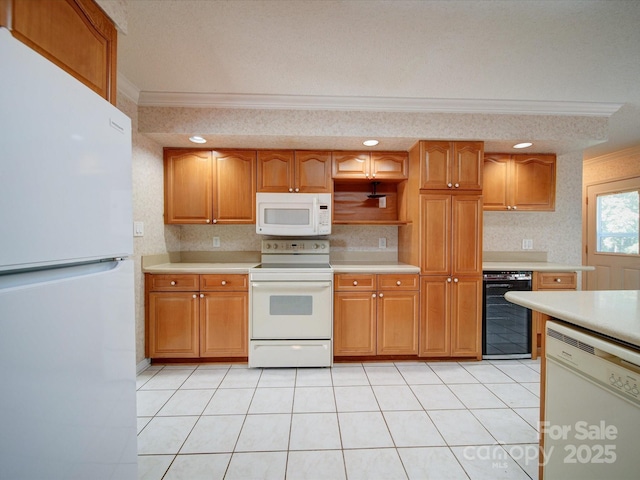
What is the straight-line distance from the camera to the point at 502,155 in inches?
114

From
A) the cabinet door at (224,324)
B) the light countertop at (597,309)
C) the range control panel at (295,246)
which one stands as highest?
the range control panel at (295,246)

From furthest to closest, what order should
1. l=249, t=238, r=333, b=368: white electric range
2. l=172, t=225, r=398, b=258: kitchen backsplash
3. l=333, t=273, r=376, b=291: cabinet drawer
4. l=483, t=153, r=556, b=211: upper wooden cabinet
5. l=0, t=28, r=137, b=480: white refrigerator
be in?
l=172, t=225, r=398, b=258: kitchen backsplash, l=483, t=153, r=556, b=211: upper wooden cabinet, l=333, t=273, r=376, b=291: cabinet drawer, l=249, t=238, r=333, b=368: white electric range, l=0, t=28, r=137, b=480: white refrigerator

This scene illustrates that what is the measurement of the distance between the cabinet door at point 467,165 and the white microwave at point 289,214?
129 cm

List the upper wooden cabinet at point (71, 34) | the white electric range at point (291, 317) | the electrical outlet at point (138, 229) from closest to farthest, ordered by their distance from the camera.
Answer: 1. the upper wooden cabinet at point (71, 34)
2. the electrical outlet at point (138, 229)
3. the white electric range at point (291, 317)

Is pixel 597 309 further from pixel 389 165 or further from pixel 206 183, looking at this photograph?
pixel 206 183

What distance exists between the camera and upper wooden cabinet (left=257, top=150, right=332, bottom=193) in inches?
108

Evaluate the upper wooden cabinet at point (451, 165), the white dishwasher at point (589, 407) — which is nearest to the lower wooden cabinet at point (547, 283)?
the upper wooden cabinet at point (451, 165)

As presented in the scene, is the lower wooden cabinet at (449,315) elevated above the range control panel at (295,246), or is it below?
below

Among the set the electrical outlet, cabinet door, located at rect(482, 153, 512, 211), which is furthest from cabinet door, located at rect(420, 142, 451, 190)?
the electrical outlet

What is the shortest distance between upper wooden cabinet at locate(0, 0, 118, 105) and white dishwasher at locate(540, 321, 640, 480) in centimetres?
201

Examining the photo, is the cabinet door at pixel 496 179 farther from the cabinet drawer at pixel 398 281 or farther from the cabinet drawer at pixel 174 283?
the cabinet drawer at pixel 174 283

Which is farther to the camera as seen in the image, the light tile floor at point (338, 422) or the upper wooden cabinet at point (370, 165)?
the upper wooden cabinet at point (370, 165)

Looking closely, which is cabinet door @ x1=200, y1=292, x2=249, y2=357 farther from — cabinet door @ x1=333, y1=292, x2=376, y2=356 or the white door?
the white door

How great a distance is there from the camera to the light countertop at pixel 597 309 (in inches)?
34.8
